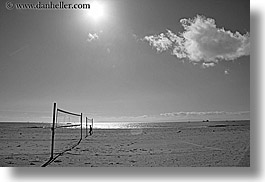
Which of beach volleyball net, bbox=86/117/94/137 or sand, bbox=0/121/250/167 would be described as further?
beach volleyball net, bbox=86/117/94/137

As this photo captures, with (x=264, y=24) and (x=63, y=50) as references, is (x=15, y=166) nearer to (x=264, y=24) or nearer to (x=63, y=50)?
(x=63, y=50)

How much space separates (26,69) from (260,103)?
189 centimetres

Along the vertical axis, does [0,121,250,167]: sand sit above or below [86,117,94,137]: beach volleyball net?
below

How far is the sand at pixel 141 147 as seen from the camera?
9.64 feet

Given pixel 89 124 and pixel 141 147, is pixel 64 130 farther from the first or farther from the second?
pixel 141 147

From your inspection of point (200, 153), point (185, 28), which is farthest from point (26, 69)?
point (200, 153)

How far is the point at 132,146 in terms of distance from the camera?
9.97ft

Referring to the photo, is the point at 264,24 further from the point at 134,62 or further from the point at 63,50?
the point at 63,50

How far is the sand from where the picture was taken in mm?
2939

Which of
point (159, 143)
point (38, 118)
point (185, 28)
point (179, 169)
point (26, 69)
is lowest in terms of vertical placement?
point (179, 169)

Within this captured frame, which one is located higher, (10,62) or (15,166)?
(10,62)

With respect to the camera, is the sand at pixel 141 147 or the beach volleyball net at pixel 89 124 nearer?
the sand at pixel 141 147

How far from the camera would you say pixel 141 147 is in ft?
10.0

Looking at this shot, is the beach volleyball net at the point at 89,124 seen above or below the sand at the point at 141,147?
above
